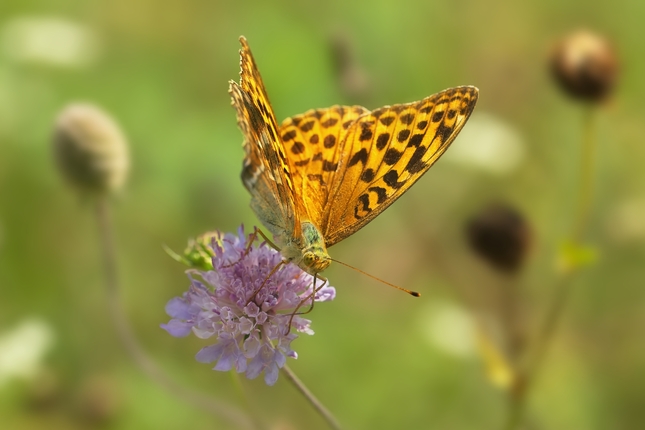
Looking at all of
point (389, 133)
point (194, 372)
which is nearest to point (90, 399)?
point (194, 372)

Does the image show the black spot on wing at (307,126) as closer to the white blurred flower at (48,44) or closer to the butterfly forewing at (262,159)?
the butterfly forewing at (262,159)

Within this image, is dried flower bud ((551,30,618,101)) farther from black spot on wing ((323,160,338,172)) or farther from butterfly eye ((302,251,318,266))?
butterfly eye ((302,251,318,266))

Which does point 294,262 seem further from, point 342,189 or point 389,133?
point 389,133

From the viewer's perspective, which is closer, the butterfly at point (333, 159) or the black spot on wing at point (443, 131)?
the butterfly at point (333, 159)

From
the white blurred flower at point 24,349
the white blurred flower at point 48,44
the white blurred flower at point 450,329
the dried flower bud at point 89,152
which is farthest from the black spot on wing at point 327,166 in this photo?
the white blurred flower at point 48,44

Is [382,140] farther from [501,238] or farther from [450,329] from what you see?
[450,329]

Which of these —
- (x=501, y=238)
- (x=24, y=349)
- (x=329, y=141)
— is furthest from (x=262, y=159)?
(x=24, y=349)
